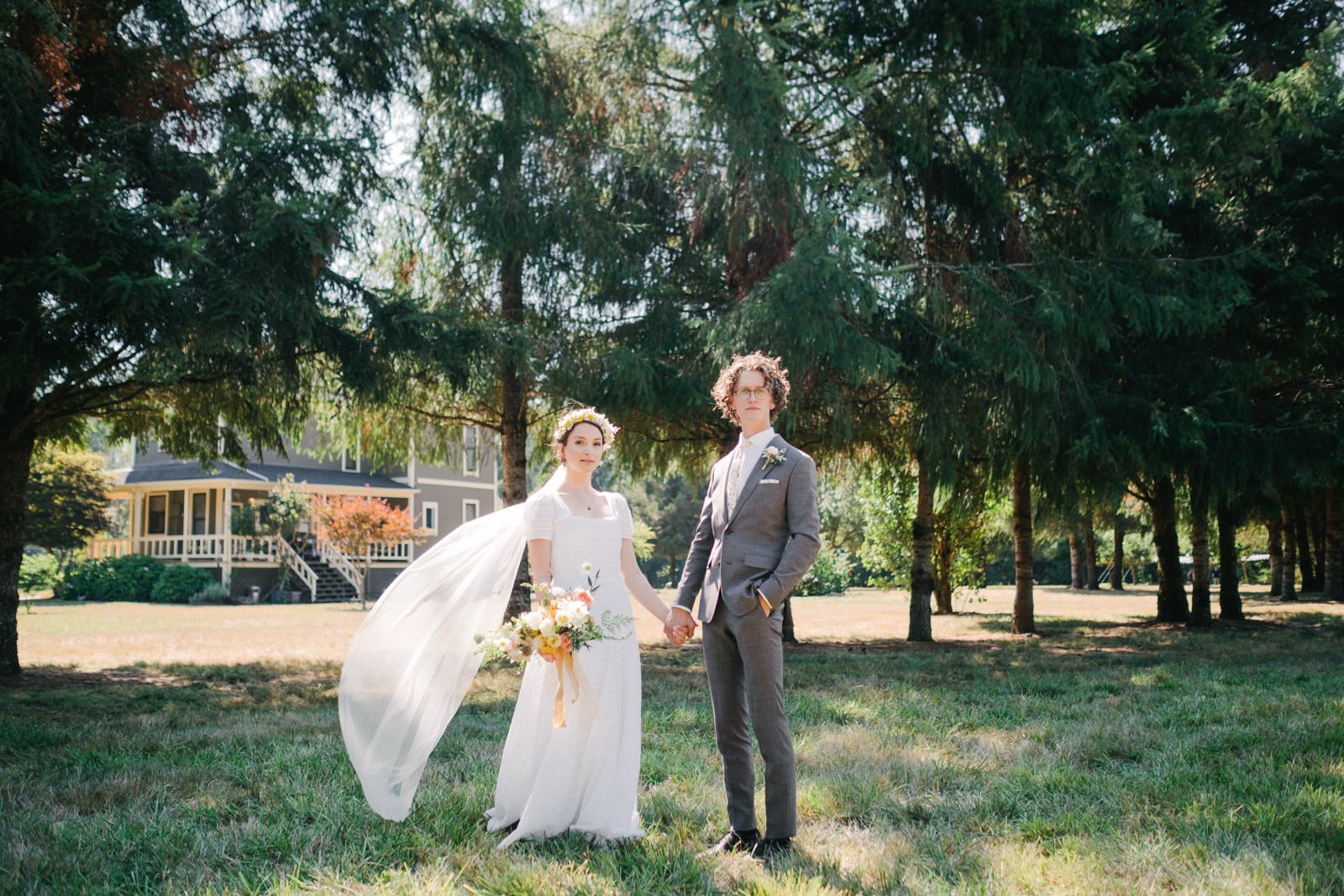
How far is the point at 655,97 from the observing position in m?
13.6

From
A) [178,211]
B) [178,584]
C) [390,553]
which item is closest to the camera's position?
[178,211]

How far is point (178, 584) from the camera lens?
29.0 meters

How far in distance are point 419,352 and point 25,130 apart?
11.4ft

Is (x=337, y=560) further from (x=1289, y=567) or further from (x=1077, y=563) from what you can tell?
(x=1077, y=563)

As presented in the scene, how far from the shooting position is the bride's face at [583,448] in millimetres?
4902

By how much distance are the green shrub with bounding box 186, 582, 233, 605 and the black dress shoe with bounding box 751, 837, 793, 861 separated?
91.4ft

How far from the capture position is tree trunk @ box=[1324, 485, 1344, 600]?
2317 centimetres

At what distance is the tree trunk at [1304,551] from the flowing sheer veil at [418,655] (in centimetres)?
2592

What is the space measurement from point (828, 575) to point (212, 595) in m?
23.3

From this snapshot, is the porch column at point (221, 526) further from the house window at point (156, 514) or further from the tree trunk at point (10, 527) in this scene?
the tree trunk at point (10, 527)

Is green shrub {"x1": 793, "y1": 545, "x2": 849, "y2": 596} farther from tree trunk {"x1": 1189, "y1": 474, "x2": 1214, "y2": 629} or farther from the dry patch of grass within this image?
tree trunk {"x1": 1189, "y1": 474, "x2": 1214, "y2": 629}

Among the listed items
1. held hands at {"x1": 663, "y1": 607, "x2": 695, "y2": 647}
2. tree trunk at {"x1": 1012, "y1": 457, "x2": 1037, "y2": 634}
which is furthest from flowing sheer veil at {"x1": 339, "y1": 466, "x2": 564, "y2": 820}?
tree trunk at {"x1": 1012, "y1": 457, "x2": 1037, "y2": 634}

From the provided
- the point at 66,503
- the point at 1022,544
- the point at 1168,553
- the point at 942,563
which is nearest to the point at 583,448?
the point at 1022,544

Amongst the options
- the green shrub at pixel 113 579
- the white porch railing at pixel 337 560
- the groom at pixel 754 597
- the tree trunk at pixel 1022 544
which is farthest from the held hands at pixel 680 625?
the green shrub at pixel 113 579
